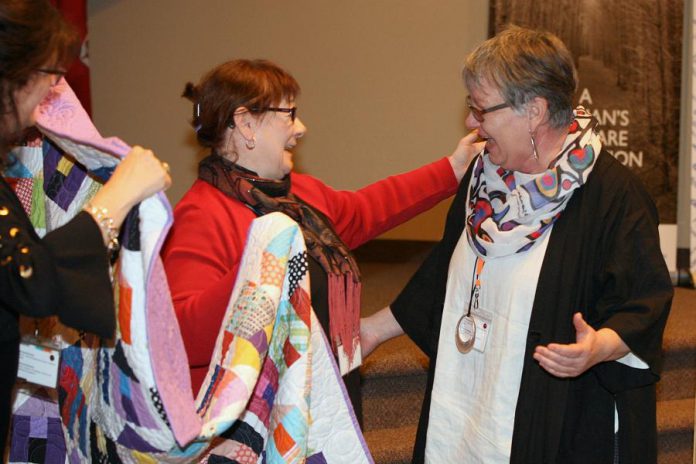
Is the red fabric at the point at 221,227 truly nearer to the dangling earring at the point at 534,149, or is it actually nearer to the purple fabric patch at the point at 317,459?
the purple fabric patch at the point at 317,459

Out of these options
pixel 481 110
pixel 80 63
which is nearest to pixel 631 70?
pixel 80 63

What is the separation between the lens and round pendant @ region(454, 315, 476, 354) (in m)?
2.22

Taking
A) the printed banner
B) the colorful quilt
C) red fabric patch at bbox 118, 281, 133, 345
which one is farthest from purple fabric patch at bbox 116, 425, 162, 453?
the printed banner

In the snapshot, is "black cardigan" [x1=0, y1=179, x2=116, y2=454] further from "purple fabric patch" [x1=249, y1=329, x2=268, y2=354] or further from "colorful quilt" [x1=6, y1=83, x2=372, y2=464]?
"purple fabric patch" [x1=249, y1=329, x2=268, y2=354]

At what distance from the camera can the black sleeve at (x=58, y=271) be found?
134 centimetres

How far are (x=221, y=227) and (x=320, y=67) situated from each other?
10.3 feet

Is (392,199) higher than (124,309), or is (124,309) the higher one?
(124,309)

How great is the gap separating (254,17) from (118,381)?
3.79 meters

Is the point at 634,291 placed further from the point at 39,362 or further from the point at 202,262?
the point at 39,362

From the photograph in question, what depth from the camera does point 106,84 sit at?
16.8 feet

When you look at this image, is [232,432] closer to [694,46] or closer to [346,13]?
[346,13]

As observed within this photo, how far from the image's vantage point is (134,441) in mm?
1597

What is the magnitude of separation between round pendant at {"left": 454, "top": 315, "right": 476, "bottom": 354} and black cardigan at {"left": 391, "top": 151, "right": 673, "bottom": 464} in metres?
0.19

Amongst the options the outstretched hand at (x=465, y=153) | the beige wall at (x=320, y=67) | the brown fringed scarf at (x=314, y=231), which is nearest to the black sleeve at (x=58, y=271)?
the brown fringed scarf at (x=314, y=231)
